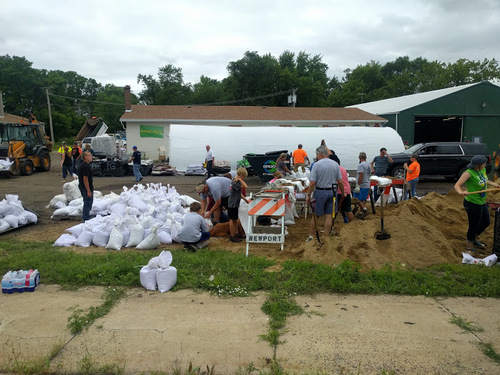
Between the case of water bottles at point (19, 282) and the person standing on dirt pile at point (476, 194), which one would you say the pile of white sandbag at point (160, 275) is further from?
the person standing on dirt pile at point (476, 194)

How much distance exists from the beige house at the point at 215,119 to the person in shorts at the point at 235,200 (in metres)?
19.9

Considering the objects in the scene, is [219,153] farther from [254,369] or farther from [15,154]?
[254,369]

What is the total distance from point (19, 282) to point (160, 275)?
6.07 ft

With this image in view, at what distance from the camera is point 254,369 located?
3.33 m

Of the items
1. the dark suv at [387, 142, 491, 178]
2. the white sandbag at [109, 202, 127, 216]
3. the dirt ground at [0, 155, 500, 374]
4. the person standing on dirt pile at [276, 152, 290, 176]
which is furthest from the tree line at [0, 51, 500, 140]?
the dirt ground at [0, 155, 500, 374]

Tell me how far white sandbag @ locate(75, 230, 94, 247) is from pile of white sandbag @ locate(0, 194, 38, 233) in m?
2.10

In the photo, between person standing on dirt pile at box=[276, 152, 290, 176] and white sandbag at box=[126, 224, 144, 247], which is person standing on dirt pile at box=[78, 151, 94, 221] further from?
person standing on dirt pile at box=[276, 152, 290, 176]

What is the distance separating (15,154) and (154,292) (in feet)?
58.0

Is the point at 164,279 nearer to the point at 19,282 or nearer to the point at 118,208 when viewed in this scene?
the point at 19,282

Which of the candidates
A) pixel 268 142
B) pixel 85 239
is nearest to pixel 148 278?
pixel 85 239

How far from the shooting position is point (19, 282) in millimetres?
5027

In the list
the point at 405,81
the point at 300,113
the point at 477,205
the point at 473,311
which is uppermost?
the point at 405,81

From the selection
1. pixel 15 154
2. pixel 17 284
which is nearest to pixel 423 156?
pixel 17 284

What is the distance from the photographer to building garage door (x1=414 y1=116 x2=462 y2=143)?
32.5 metres
